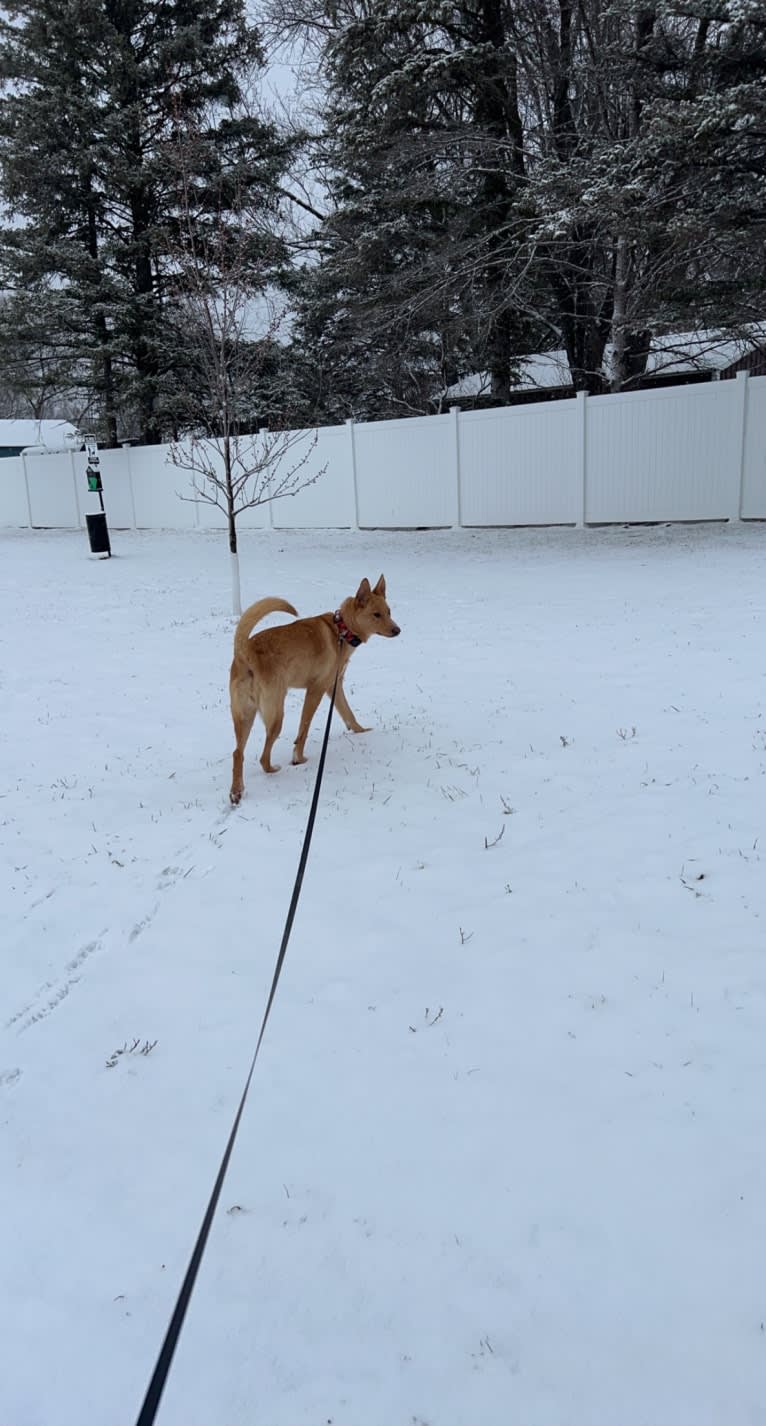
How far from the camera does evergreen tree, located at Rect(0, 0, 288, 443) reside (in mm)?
19828

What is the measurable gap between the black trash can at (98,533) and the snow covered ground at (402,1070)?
11.3 meters

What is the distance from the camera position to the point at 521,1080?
223 cm

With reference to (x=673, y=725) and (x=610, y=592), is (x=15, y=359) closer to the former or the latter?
(x=610, y=592)

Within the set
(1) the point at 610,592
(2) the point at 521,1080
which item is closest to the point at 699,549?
(1) the point at 610,592

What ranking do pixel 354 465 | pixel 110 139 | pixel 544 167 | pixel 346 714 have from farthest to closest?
1. pixel 110 139
2. pixel 354 465
3. pixel 544 167
4. pixel 346 714

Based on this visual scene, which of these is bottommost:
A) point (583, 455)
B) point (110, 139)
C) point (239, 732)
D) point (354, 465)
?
point (239, 732)

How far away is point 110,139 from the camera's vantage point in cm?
2012

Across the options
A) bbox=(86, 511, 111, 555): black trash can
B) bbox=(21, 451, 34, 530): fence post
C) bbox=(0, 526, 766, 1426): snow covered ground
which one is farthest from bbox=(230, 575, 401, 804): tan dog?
bbox=(21, 451, 34, 530): fence post

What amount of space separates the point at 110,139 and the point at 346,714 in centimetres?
2163

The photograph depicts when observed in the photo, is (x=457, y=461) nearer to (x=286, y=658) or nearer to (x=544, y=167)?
(x=544, y=167)

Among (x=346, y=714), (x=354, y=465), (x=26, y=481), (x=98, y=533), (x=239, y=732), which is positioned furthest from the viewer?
(x=26, y=481)

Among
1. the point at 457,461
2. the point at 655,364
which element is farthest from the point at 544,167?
the point at 655,364

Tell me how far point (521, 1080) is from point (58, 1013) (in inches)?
58.6

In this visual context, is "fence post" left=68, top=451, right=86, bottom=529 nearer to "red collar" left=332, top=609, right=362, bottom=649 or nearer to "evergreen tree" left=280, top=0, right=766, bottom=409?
"evergreen tree" left=280, top=0, right=766, bottom=409
